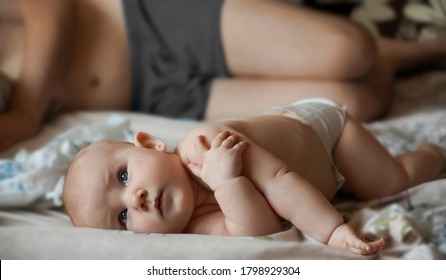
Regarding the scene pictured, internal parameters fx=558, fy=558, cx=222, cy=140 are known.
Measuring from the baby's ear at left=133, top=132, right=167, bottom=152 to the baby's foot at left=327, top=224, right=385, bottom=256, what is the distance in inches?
10.7

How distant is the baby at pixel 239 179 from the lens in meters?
0.71

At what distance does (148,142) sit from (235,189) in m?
0.20

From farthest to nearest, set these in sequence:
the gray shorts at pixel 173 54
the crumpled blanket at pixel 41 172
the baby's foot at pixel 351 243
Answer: the gray shorts at pixel 173 54 < the crumpled blanket at pixel 41 172 < the baby's foot at pixel 351 243

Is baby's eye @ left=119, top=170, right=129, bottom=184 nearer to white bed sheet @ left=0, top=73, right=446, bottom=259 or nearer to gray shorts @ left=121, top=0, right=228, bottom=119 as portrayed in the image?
white bed sheet @ left=0, top=73, right=446, bottom=259

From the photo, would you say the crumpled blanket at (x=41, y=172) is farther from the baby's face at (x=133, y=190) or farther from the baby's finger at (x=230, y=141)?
the baby's finger at (x=230, y=141)

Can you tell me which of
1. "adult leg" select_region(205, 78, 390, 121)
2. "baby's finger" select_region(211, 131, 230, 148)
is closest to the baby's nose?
"baby's finger" select_region(211, 131, 230, 148)

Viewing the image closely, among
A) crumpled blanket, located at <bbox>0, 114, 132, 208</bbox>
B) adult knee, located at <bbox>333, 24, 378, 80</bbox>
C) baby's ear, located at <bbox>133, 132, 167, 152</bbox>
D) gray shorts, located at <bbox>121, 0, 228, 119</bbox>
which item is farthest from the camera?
gray shorts, located at <bbox>121, 0, 228, 119</bbox>

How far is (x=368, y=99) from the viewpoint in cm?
121

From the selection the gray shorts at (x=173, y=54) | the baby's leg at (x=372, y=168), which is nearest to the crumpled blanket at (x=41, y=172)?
the gray shorts at (x=173, y=54)

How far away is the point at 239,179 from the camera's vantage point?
0.70 m

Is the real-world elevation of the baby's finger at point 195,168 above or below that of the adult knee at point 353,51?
below

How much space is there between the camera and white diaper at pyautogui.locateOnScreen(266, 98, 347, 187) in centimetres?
90

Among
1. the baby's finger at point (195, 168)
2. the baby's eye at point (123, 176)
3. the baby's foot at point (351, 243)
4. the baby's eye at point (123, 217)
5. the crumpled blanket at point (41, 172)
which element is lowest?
the crumpled blanket at point (41, 172)
